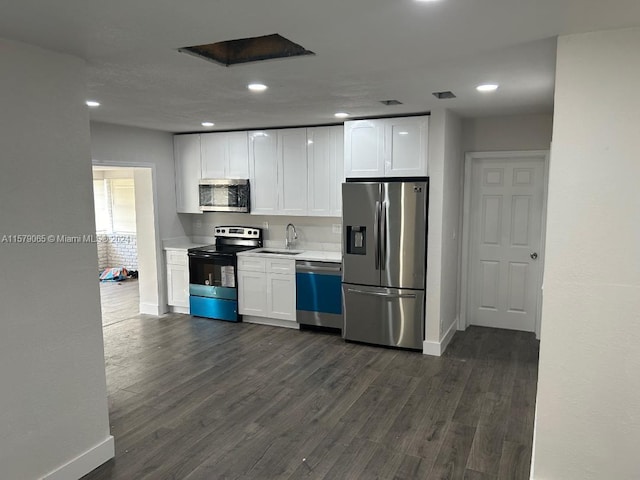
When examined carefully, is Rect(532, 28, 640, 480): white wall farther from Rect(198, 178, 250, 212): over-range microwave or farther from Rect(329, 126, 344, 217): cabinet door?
Rect(198, 178, 250, 212): over-range microwave

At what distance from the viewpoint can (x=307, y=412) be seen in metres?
3.62

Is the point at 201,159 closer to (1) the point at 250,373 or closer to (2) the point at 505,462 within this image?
(1) the point at 250,373

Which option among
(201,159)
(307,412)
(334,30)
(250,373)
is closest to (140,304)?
(201,159)

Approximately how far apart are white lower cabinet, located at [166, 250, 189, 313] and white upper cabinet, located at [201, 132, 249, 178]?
45.0 inches

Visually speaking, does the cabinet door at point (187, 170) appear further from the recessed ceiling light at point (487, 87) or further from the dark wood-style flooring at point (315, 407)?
the recessed ceiling light at point (487, 87)

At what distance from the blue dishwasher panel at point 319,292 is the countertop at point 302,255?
19 cm

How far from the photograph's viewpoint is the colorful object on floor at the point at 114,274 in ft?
28.4

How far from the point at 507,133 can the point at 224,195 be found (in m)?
3.52

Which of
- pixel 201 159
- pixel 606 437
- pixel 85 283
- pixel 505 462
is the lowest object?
pixel 505 462

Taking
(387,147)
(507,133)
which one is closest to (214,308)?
(387,147)

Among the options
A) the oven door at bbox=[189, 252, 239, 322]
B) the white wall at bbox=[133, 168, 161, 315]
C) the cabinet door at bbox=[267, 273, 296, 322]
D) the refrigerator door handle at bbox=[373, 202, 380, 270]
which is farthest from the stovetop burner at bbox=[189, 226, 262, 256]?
the refrigerator door handle at bbox=[373, 202, 380, 270]

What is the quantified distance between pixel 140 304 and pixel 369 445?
4.37 metres

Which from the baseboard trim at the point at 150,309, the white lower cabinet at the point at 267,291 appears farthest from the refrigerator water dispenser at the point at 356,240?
the baseboard trim at the point at 150,309

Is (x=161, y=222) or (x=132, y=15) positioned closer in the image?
(x=132, y=15)
